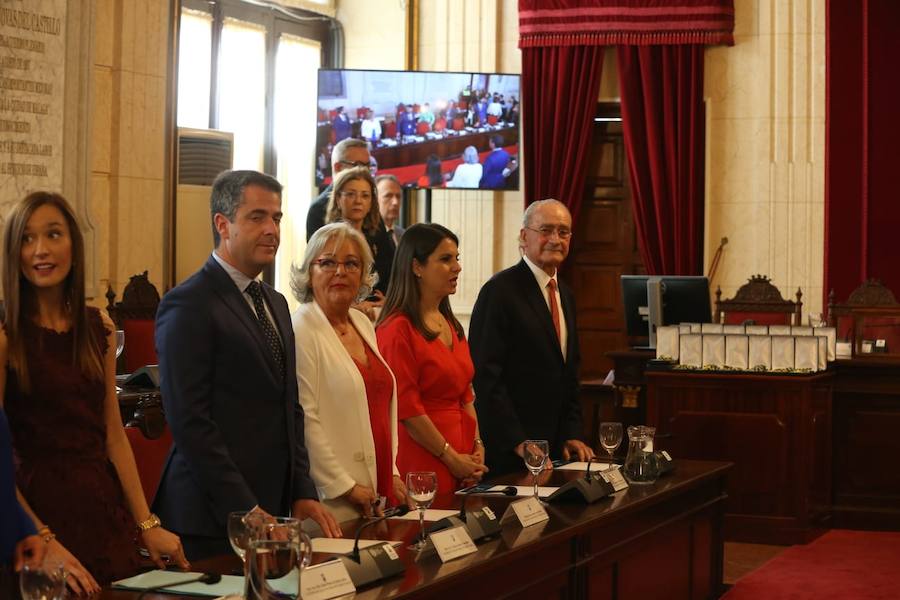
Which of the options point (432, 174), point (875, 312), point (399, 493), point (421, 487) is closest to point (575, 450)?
point (399, 493)

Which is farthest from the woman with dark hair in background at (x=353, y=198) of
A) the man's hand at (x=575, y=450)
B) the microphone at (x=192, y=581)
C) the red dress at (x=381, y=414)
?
the microphone at (x=192, y=581)

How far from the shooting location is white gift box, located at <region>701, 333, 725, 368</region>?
6.91 m

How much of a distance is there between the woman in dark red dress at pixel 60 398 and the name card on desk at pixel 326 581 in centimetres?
37

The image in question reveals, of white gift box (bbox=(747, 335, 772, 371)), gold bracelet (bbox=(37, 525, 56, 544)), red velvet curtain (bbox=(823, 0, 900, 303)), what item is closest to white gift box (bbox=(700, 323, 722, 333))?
white gift box (bbox=(747, 335, 772, 371))

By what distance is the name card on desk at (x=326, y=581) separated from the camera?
94.7 inches

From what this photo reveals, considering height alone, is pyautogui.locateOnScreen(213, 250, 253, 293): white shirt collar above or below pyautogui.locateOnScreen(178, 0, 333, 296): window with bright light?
below

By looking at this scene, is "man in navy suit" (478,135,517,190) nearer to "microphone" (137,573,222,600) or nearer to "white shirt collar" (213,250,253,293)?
"white shirt collar" (213,250,253,293)

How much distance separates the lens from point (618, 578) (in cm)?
391

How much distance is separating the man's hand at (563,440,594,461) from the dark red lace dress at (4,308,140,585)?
90.5 inches

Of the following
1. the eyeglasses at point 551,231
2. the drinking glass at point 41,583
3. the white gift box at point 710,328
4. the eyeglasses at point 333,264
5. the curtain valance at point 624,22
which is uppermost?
the curtain valance at point 624,22

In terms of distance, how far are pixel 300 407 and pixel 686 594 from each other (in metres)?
1.99

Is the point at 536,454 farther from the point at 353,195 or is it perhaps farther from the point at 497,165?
the point at 497,165

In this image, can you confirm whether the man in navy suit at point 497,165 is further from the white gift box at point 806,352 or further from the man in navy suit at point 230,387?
the man in navy suit at point 230,387

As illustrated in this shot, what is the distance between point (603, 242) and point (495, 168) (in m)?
1.17
